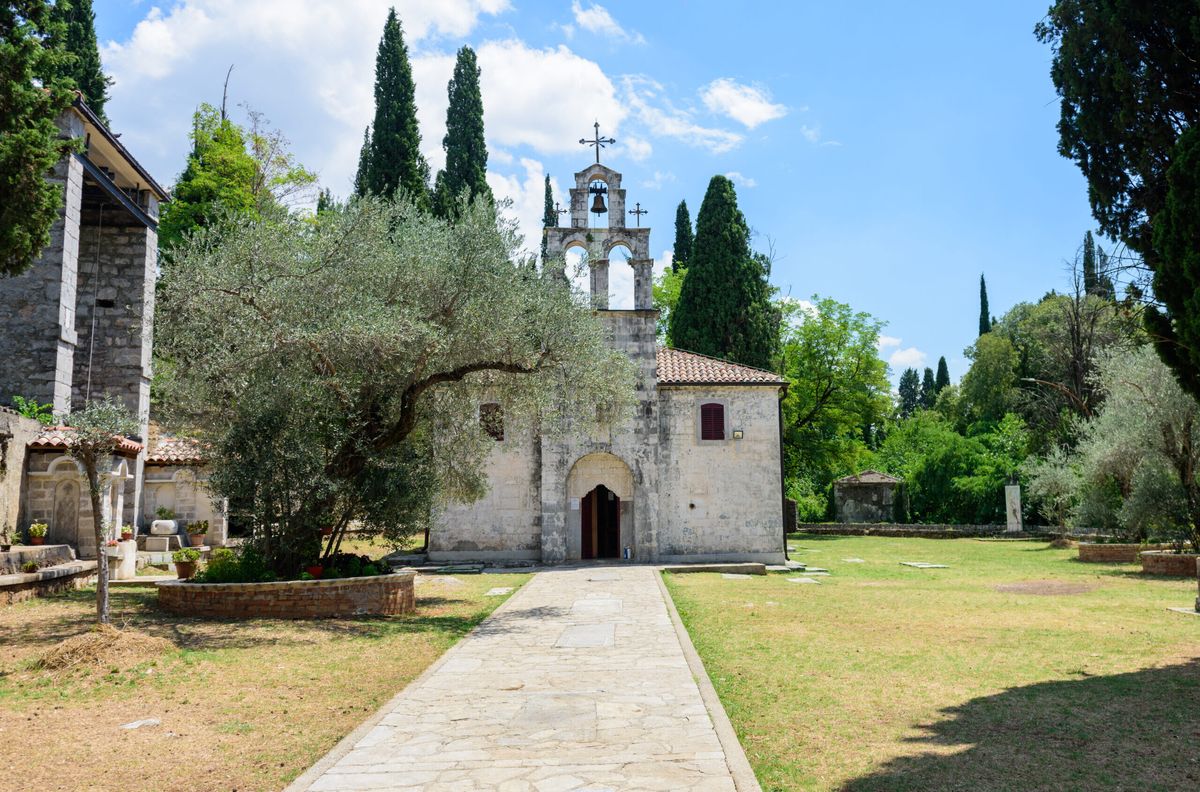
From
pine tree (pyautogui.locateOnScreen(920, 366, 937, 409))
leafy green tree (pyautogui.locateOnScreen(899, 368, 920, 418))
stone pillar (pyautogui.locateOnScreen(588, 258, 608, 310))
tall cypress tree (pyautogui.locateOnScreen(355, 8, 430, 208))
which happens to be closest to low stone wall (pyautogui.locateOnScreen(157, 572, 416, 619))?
stone pillar (pyautogui.locateOnScreen(588, 258, 608, 310))

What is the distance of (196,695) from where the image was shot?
305 inches

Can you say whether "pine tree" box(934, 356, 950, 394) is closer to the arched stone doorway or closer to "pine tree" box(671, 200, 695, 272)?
"pine tree" box(671, 200, 695, 272)


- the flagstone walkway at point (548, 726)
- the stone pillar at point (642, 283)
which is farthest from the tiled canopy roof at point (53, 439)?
the stone pillar at point (642, 283)

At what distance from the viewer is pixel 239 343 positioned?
12727 millimetres

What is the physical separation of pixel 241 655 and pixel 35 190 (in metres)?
7.37

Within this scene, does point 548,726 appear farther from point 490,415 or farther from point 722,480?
point 722,480

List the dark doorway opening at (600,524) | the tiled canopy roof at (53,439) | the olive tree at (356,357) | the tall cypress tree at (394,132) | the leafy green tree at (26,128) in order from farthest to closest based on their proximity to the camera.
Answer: the tall cypress tree at (394,132) < the dark doorway opening at (600,524) < the tiled canopy roof at (53,439) < the olive tree at (356,357) < the leafy green tree at (26,128)

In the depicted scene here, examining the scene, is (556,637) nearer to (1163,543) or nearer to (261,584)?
(261,584)

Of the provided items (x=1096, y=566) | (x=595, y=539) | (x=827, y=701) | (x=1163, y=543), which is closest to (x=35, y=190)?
(x=827, y=701)

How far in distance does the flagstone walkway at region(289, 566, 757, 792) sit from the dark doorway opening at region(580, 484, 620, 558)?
42.3ft

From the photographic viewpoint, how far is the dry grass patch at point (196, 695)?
5.68m

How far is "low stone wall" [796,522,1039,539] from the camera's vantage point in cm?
3750

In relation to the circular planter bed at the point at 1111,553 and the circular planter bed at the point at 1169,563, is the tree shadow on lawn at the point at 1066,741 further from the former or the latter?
the circular planter bed at the point at 1111,553

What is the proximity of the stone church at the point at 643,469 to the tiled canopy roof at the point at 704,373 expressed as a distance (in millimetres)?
62
